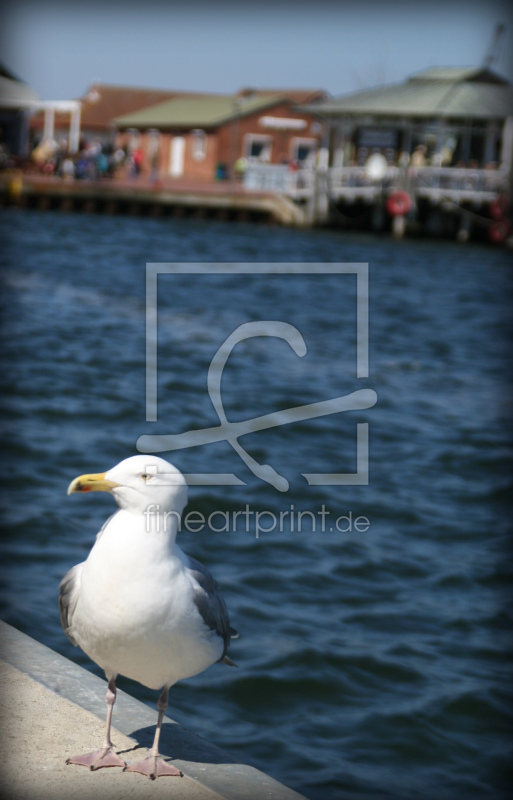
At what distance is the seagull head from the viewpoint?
8.40 feet

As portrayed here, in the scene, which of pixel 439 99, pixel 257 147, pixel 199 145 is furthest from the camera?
pixel 199 145

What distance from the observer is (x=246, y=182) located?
149ft

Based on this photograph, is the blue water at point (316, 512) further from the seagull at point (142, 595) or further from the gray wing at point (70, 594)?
the gray wing at point (70, 594)

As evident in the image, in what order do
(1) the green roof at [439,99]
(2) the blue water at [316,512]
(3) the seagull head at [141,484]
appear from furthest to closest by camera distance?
(1) the green roof at [439,99] < (2) the blue water at [316,512] < (3) the seagull head at [141,484]

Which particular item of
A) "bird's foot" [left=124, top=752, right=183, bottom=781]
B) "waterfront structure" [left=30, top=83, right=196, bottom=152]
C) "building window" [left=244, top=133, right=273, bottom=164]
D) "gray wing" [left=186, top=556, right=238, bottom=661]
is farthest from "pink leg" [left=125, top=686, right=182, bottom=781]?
"waterfront structure" [left=30, top=83, right=196, bottom=152]

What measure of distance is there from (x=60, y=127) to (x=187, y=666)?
6729cm

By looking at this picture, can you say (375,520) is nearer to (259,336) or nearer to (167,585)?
(167,585)

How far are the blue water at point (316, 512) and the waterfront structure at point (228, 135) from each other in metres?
38.4

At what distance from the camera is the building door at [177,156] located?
194 ft

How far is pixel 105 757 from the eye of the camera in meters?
2.79

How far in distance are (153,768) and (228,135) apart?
56.0m

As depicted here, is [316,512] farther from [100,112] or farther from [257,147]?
[100,112]

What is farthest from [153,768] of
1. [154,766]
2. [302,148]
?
[302,148]

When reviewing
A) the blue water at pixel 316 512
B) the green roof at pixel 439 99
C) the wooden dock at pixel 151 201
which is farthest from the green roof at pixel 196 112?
the blue water at pixel 316 512
